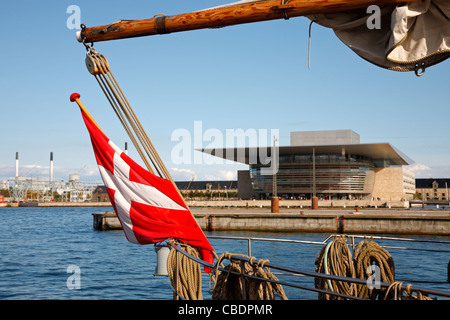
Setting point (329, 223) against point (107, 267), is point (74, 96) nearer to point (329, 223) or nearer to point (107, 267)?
point (107, 267)

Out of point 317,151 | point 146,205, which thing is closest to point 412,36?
point 146,205

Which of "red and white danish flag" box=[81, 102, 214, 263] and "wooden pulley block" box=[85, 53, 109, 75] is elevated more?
"wooden pulley block" box=[85, 53, 109, 75]

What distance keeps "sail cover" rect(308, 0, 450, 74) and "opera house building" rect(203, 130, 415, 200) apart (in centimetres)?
8886

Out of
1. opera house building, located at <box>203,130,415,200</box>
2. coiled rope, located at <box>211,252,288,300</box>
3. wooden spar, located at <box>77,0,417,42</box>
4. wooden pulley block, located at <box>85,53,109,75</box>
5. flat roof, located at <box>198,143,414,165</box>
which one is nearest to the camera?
coiled rope, located at <box>211,252,288,300</box>

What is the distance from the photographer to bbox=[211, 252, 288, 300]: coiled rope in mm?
4359

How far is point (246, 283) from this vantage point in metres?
4.66

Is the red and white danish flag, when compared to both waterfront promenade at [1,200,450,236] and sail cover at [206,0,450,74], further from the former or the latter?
waterfront promenade at [1,200,450,236]

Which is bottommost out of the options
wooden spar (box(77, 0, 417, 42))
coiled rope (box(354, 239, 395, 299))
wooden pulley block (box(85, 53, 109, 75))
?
coiled rope (box(354, 239, 395, 299))

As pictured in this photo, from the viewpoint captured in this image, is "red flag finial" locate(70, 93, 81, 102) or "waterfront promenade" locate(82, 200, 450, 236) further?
"waterfront promenade" locate(82, 200, 450, 236)

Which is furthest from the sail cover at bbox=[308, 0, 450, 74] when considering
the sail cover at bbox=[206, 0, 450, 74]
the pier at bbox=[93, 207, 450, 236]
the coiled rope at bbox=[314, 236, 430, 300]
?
the pier at bbox=[93, 207, 450, 236]

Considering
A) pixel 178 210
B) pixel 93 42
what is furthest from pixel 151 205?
pixel 93 42

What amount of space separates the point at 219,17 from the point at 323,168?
96028 millimetres

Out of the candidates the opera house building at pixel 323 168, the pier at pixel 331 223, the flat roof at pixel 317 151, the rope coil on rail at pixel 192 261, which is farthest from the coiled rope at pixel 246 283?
the opera house building at pixel 323 168
